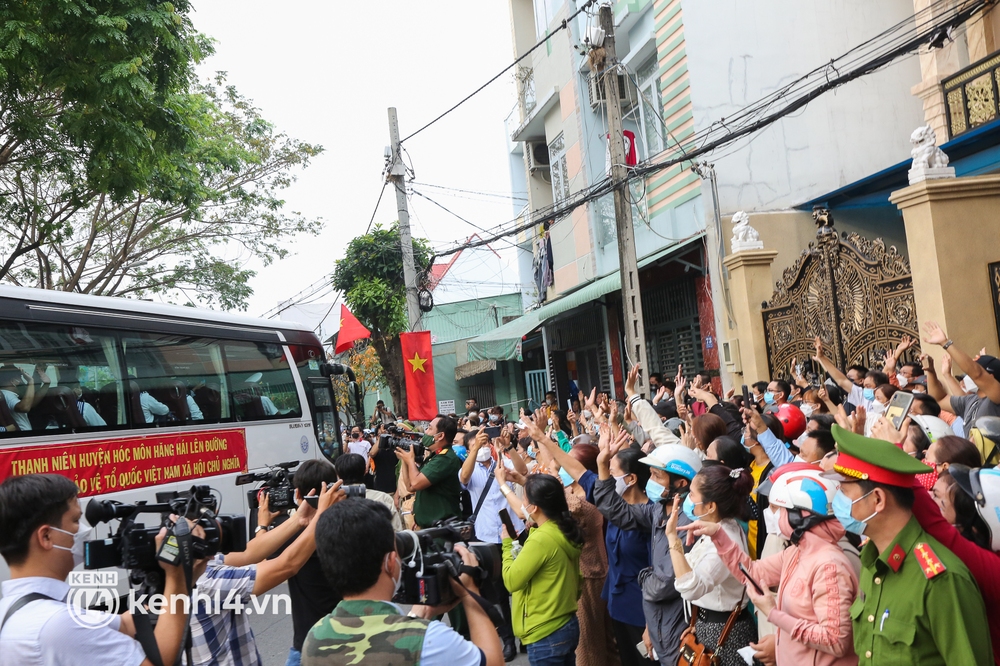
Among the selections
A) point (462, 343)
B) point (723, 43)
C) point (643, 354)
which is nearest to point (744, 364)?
point (643, 354)

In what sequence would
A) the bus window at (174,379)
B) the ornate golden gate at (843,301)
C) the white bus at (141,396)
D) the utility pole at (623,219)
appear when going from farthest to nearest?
the utility pole at (623,219), the ornate golden gate at (843,301), the bus window at (174,379), the white bus at (141,396)

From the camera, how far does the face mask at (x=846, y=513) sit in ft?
9.27

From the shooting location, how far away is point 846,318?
10.7m

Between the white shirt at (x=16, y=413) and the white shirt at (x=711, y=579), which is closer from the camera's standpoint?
the white shirt at (x=711, y=579)

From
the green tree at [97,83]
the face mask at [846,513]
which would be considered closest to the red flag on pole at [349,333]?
the green tree at [97,83]

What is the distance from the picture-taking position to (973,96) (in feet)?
36.4

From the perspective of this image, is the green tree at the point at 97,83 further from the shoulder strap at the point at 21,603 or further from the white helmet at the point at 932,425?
the white helmet at the point at 932,425

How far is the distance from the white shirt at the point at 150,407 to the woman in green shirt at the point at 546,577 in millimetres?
5716

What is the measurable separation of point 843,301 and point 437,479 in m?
6.54

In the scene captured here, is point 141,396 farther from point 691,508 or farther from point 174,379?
point 691,508

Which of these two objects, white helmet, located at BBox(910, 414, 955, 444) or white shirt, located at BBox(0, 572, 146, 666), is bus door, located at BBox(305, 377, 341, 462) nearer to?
white helmet, located at BBox(910, 414, 955, 444)

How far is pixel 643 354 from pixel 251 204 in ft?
34.4

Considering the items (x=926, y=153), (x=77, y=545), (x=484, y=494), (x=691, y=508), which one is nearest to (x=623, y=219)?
(x=926, y=153)

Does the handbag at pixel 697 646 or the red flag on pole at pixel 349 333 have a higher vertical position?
the red flag on pole at pixel 349 333
